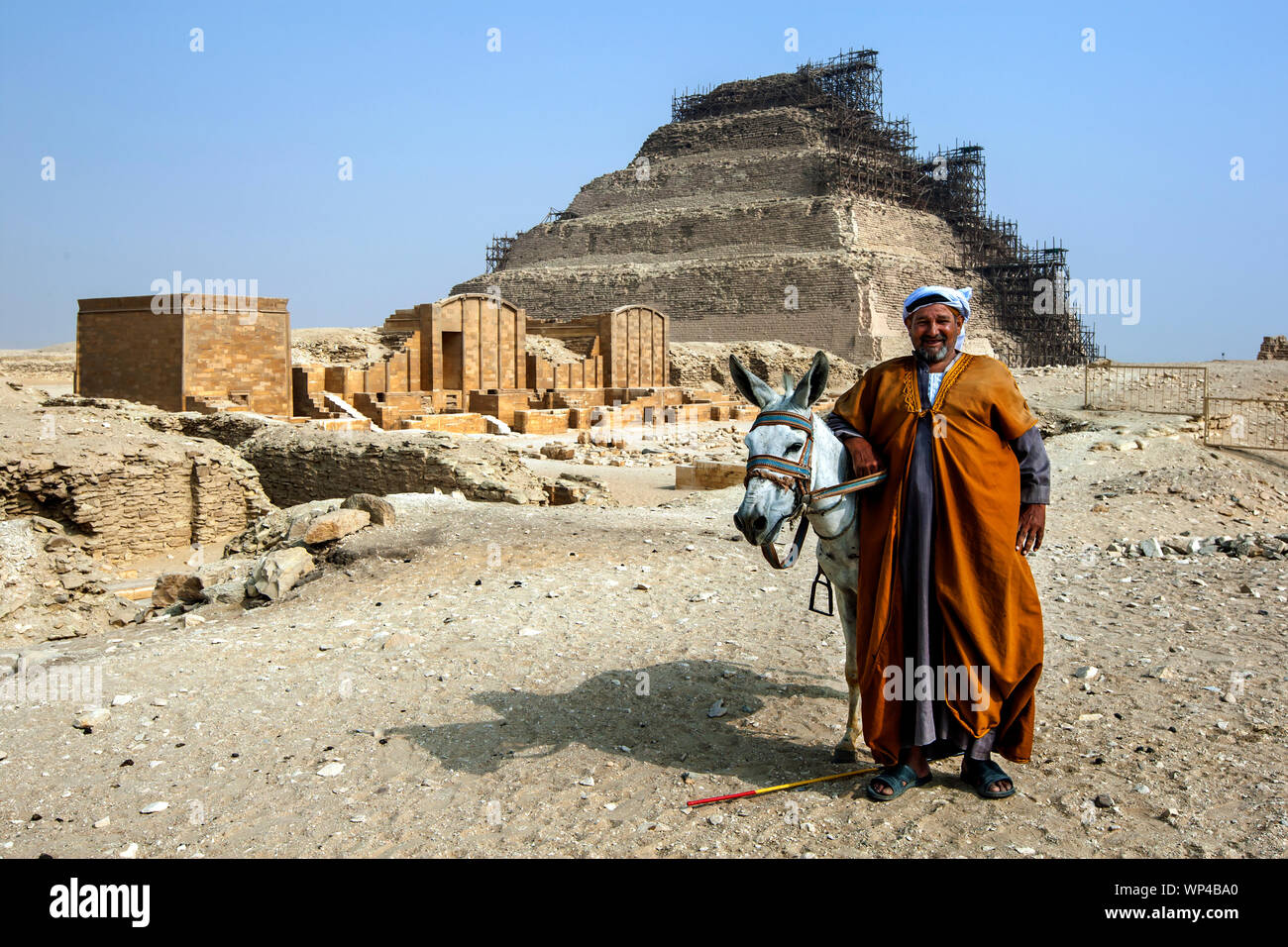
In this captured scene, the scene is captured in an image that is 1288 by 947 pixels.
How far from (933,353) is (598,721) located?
2.14 m

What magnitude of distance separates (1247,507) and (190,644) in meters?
10.4

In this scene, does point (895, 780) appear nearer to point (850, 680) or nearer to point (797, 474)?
point (850, 680)

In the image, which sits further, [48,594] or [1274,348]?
[1274,348]

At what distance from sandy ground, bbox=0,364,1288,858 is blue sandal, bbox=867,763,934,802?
57 millimetres

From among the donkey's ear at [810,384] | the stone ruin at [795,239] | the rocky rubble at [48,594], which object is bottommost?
the rocky rubble at [48,594]

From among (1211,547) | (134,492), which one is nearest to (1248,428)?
(1211,547)

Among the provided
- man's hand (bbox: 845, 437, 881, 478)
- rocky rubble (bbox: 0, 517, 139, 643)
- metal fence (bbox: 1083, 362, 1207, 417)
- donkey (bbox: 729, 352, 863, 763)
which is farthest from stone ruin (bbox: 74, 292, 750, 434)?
man's hand (bbox: 845, 437, 881, 478)

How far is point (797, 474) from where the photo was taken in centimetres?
324

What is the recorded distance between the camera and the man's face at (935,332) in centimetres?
335

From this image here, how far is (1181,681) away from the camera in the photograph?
4457 mm

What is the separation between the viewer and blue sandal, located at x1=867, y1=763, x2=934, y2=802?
3275 mm

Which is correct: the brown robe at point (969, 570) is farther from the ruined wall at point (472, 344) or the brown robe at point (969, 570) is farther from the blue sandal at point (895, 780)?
the ruined wall at point (472, 344)

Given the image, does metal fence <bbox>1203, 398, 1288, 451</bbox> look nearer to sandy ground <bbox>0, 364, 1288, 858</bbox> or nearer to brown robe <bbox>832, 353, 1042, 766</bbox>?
sandy ground <bbox>0, 364, 1288, 858</bbox>

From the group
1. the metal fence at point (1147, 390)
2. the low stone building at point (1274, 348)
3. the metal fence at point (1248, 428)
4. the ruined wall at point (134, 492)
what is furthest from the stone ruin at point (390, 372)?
the low stone building at point (1274, 348)
